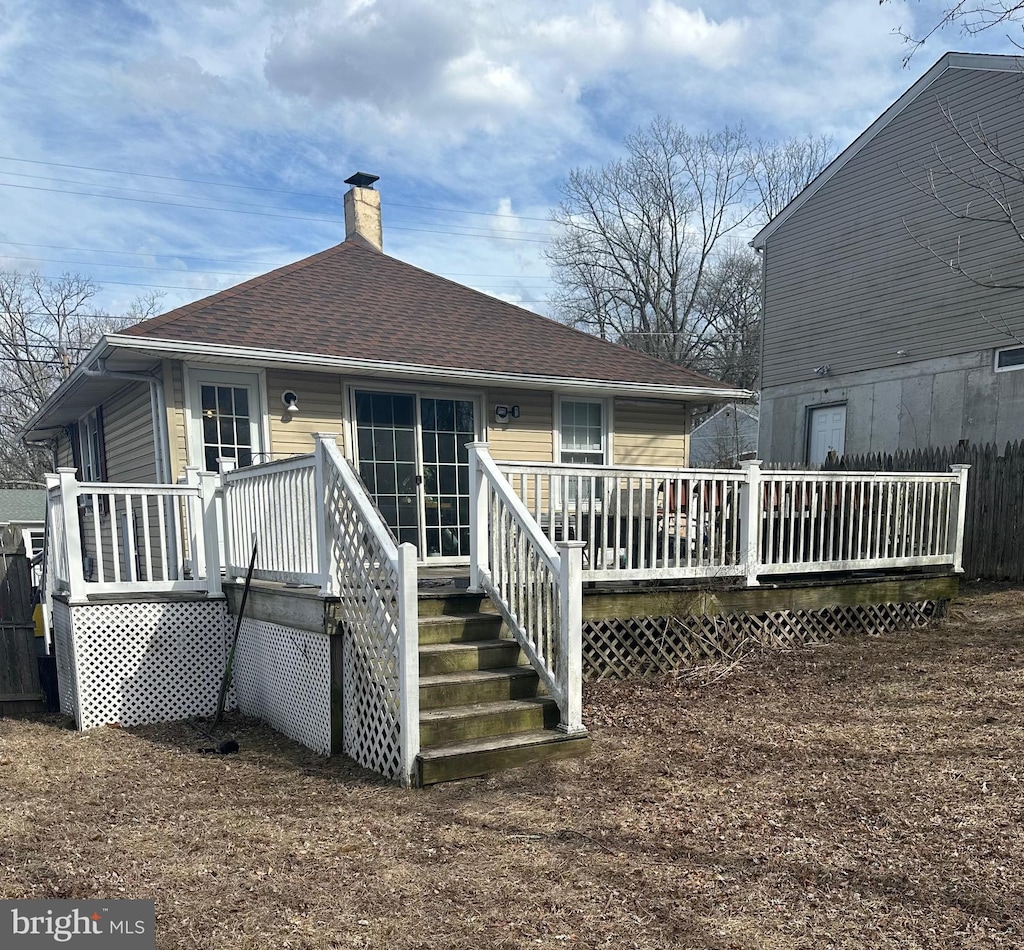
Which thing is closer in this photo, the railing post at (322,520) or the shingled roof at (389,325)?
the railing post at (322,520)

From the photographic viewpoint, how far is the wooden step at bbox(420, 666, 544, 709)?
14.0 feet

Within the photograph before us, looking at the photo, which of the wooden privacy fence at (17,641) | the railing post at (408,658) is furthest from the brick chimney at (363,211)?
the railing post at (408,658)

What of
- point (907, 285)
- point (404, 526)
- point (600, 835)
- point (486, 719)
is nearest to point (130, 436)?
point (404, 526)

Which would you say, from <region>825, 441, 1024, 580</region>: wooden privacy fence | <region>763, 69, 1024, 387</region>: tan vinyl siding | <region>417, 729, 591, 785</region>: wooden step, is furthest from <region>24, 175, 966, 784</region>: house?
<region>763, 69, 1024, 387</region>: tan vinyl siding

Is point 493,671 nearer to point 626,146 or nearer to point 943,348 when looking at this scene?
point 943,348

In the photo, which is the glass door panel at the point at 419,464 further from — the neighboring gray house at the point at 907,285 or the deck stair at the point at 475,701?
the neighboring gray house at the point at 907,285

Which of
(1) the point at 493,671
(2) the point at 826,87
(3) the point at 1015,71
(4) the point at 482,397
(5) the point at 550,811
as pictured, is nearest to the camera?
(5) the point at 550,811

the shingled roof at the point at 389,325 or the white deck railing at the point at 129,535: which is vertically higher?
the shingled roof at the point at 389,325

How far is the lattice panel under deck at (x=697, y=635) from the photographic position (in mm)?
5793

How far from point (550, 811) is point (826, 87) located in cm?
1262

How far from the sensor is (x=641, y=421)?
959 centimetres

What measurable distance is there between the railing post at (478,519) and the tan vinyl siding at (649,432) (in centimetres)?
455

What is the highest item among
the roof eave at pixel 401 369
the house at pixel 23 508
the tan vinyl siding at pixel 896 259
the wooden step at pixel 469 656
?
the tan vinyl siding at pixel 896 259

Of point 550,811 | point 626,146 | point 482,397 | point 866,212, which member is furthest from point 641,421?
point 626,146
